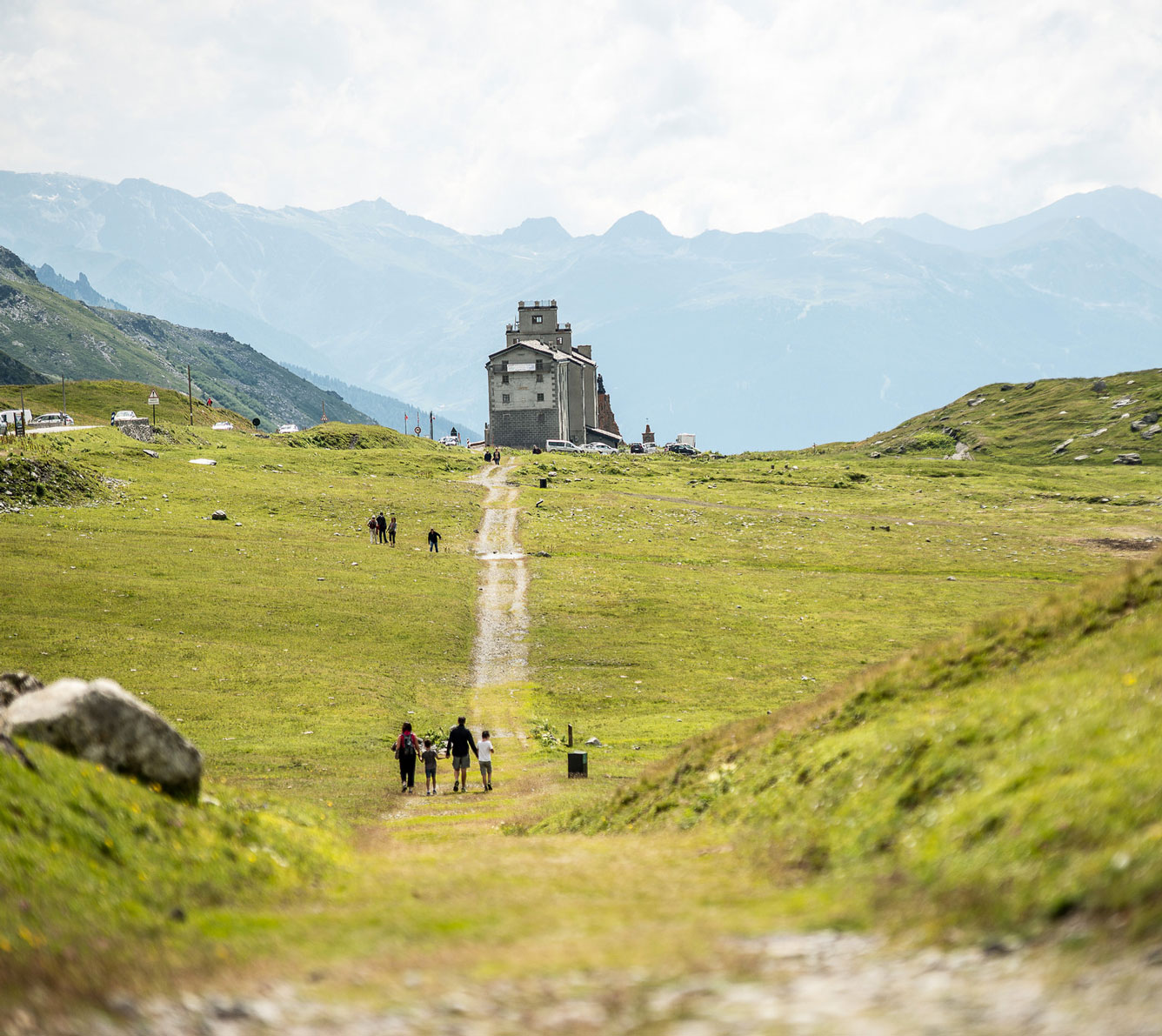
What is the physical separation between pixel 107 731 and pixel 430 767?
14031mm

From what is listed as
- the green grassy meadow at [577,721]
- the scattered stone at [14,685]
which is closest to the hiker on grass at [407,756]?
the green grassy meadow at [577,721]

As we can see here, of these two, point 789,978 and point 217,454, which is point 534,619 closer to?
point 789,978

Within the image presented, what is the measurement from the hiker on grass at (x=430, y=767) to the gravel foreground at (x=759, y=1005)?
20.3m

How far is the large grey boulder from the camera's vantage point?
18.5m

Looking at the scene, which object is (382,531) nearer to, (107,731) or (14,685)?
(14,685)

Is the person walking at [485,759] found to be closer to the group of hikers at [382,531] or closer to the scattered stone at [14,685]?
the scattered stone at [14,685]

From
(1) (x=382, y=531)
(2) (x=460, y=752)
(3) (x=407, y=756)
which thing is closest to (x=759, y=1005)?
(3) (x=407, y=756)

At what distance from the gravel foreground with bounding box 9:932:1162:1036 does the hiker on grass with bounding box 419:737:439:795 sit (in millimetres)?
20272

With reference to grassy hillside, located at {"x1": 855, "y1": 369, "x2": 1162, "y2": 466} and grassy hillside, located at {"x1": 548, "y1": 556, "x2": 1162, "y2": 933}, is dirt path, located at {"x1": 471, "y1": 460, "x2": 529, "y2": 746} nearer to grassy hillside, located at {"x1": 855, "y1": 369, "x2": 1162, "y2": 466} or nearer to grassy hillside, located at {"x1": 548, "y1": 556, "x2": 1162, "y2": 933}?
grassy hillside, located at {"x1": 548, "y1": 556, "x2": 1162, "y2": 933}

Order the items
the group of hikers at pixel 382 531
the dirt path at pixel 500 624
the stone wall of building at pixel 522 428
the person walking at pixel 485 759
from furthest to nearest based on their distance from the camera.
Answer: the stone wall of building at pixel 522 428 < the group of hikers at pixel 382 531 < the dirt path at pixel 500 624 < the person walking at pixel 485 759

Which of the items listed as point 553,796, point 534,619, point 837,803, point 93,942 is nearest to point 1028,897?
point 837,803

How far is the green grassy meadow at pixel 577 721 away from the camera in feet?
43.1

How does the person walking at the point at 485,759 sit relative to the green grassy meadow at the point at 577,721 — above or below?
below

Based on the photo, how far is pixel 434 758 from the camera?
3194 cm
